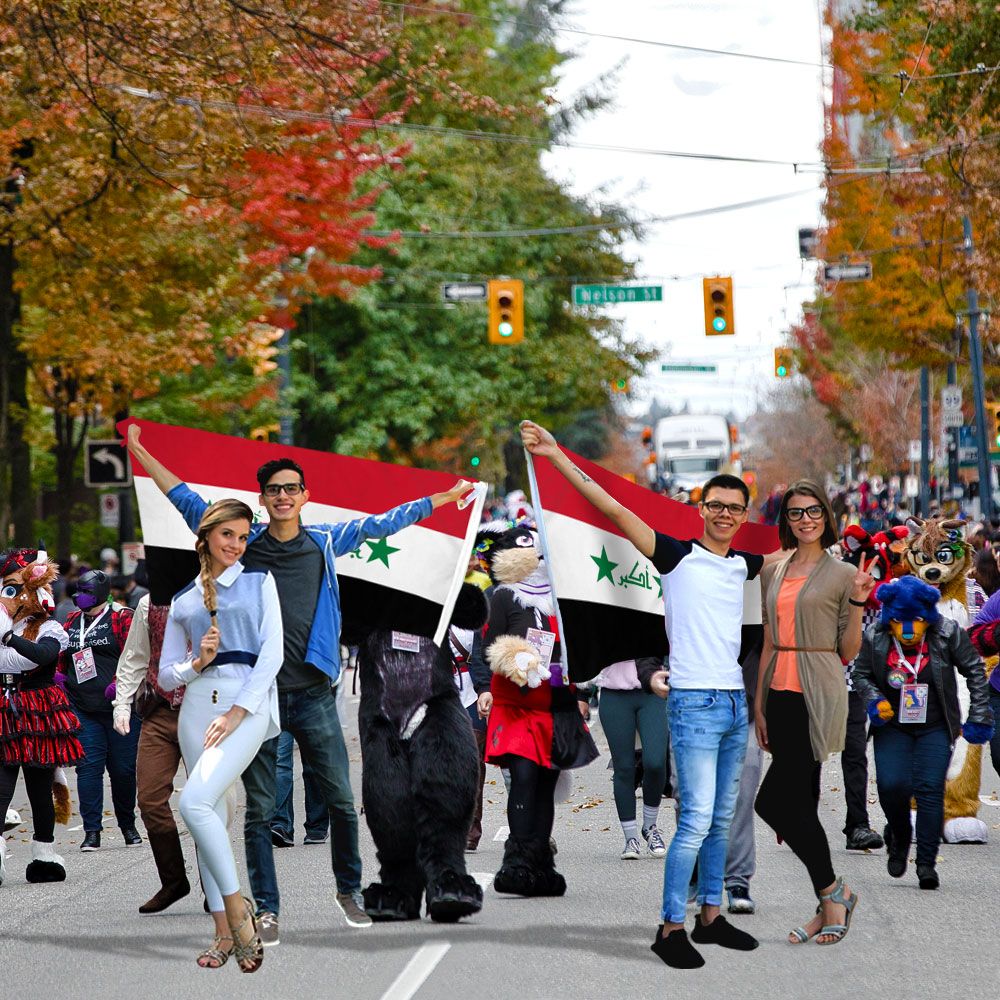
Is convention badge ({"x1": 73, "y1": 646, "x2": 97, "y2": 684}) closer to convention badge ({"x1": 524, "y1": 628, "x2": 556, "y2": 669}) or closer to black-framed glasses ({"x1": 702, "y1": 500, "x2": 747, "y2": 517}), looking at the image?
convention badge ({"x1": 524, "y1": 628, "x2": 556, "y2": 669})

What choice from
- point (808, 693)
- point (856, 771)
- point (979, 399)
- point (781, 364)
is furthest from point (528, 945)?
point (781, 364)

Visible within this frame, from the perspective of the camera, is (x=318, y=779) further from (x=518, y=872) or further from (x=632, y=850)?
(x=632, y=850)

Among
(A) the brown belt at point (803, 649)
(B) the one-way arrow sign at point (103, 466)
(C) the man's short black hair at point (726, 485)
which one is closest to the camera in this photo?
(C) the man's short black hair at point (726, 485)

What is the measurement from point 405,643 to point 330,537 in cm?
72

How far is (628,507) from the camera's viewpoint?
915 centimetres

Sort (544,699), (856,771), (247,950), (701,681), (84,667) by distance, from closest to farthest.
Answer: (247,950) → (701,681) → (544,699) → (856,771) → (84,667)

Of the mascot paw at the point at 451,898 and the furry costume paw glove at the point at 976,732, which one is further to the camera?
the furry costume paw glove at the point at 976,732

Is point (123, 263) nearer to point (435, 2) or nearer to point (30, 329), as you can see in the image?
point (30, 329)

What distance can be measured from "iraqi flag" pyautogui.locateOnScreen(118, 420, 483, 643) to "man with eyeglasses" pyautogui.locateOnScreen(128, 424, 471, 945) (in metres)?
0.44

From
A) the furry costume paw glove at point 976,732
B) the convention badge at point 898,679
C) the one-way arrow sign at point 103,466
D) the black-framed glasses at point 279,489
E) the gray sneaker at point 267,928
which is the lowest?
the gray sneaker at point 267,928

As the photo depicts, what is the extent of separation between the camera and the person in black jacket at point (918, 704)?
9.69 metres

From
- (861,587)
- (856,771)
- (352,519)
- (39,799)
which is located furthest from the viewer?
(856,771)

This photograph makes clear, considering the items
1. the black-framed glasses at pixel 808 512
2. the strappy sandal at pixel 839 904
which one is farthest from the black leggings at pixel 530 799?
the black-framed glasses at pixel 808 512

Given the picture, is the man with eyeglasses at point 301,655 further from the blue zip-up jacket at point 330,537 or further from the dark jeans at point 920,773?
the dark jeans at point 920,773
